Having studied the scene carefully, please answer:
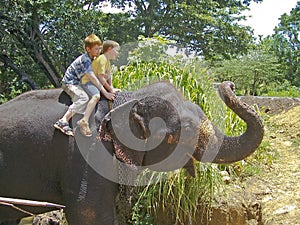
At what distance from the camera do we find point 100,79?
2.81 metres

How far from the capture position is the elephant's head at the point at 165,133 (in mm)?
2553

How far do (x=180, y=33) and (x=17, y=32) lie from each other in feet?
25.1

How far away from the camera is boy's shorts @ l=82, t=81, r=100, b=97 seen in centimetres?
269

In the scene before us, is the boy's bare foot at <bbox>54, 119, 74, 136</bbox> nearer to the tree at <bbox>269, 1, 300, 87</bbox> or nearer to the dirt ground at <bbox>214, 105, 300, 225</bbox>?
the dirt ground at <bbox>214, 105, 300, 225</bbox>

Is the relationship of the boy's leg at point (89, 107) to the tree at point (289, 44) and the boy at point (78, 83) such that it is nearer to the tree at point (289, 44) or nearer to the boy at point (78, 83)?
the boy at point (78, 83)

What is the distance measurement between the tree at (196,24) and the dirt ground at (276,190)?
1098 cm

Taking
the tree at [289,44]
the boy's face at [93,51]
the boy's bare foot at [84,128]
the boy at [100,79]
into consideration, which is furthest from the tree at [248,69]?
the boy's bare foot at [84,128]

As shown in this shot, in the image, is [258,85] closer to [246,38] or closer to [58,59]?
[246,38]

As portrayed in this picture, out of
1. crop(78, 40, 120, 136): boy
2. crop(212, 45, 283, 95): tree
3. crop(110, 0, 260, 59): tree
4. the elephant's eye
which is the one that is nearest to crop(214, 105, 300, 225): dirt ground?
the elephant's eye

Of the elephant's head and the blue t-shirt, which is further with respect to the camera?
the blue t-shirt

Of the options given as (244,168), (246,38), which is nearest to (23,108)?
(244,168)

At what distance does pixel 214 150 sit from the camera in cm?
255

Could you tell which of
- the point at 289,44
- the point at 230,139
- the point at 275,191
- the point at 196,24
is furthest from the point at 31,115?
the point at 289,44

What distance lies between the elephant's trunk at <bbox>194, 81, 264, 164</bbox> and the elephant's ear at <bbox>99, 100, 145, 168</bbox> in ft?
1.23
